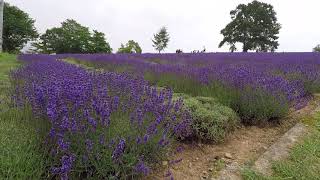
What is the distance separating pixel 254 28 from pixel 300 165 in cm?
3016

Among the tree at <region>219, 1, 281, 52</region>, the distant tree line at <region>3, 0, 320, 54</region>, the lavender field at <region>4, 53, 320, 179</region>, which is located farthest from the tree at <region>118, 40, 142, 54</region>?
the lavender field at <region>4, 53, 320, 179</region>

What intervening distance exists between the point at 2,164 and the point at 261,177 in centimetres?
166

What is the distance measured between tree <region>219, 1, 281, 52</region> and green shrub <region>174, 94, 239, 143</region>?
2880 cm

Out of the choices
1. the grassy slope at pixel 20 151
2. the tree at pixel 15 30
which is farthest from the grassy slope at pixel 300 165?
the tree at pixel 15 30

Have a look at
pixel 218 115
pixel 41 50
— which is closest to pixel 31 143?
pixel 218 115

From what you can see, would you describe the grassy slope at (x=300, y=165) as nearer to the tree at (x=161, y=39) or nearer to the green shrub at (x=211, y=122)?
the green shrub at (x=211, y=122)

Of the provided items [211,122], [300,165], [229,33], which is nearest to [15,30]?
[229,33]

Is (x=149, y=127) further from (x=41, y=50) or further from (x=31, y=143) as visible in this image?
(x=41, y=50)

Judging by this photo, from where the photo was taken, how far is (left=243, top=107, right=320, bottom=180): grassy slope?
2.73 m

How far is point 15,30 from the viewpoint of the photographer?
32.7m

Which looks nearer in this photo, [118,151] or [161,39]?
[118,151]

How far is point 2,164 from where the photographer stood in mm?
2092

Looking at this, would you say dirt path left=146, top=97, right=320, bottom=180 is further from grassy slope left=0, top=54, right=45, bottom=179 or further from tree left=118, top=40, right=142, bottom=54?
tree left=118, top=40, right=142, bottom=54

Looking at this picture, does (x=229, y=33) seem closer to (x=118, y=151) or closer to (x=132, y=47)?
(x=132, y=47)
